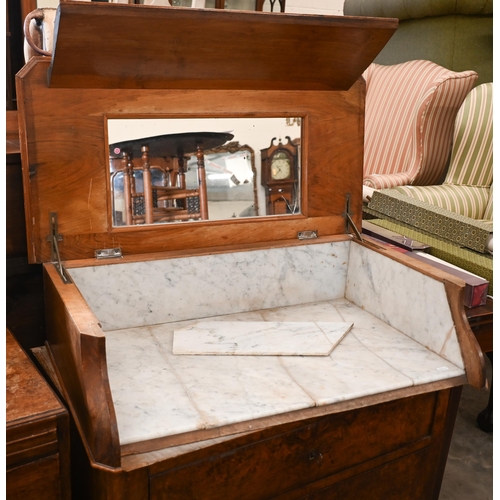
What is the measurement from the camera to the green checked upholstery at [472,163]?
105 inches

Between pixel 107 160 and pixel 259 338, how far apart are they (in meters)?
0.55

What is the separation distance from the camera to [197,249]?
4.98 feet

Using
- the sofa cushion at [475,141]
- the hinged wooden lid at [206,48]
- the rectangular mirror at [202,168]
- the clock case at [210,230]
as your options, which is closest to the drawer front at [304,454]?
the clock case at [210,230]

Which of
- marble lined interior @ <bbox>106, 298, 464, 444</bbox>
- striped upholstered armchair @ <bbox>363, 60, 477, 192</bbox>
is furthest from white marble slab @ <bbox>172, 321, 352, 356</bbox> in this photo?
striped upholstered armchair @ <bbox>363, 60, 477, 192</bbox>

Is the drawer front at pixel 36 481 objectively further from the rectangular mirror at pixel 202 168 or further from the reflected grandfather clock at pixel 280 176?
the reflected grandfather clock at pixel 280 176

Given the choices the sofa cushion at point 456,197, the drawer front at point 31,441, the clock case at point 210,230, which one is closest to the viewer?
the drawer front at point 31,441

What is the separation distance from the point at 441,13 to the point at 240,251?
2.34 m

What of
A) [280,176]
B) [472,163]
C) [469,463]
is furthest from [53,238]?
[472,163]

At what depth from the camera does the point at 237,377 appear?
122 centimetres

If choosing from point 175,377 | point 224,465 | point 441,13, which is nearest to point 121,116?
point 175,377

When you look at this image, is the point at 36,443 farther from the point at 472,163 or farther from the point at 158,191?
the point at 472,163

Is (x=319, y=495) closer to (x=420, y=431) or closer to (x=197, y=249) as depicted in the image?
(x=420, y=431)

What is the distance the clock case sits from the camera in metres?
1.05

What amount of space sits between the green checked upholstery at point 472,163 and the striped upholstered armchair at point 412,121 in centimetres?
11
